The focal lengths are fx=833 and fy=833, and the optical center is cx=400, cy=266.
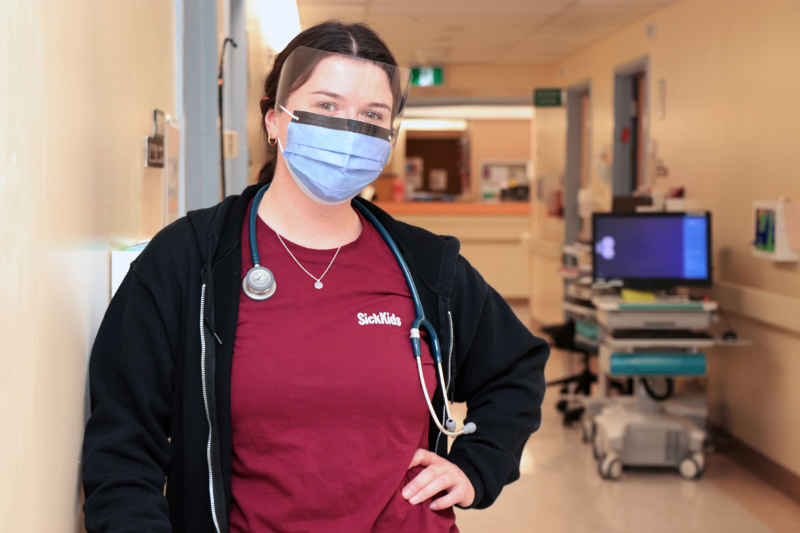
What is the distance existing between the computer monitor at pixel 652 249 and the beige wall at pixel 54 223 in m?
3.33

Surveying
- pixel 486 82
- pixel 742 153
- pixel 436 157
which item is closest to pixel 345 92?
pixel 742 153

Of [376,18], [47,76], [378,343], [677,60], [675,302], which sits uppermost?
[376,18]

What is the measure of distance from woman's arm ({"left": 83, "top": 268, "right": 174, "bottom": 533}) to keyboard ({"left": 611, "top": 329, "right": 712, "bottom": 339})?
11.1 ft

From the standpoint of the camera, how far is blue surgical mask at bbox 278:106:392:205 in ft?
4.36

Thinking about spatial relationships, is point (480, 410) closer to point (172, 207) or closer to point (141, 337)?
point (141, 337)

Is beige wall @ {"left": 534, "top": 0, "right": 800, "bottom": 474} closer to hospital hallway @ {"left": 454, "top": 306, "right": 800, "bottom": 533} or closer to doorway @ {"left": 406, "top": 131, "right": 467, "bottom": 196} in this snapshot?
hospital hallway @ {"left": 454, "top": 306, "right": 800, "bottom": 533}

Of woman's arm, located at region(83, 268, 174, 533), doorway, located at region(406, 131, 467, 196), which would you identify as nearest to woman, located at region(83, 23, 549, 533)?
woman's arm, located at region(83, 268, 174, 533)

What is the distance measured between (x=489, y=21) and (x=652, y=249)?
2.75 metres

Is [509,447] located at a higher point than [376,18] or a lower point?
lower

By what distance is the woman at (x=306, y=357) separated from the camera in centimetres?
114

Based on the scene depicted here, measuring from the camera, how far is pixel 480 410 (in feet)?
4.78

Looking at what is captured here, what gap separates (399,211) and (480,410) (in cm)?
923

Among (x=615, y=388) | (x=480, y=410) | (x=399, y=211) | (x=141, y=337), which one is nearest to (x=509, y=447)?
(x=480, y=410)

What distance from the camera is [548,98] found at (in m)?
8.03
